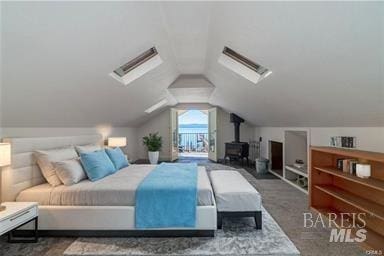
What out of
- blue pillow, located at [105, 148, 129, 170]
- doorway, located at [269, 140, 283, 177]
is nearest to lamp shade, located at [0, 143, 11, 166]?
blue pillow, located at [105, 148, 129, 170]

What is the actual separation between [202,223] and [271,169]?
14.6 ft

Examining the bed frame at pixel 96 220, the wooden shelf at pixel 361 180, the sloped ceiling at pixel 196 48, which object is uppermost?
the sloped ceiling at pixel 196 48

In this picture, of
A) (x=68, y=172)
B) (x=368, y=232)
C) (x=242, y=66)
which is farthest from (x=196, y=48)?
(x=368, y=232)

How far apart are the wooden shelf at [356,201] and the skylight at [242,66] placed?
74.3 inches

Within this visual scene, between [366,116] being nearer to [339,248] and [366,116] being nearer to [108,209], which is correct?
[339,248]

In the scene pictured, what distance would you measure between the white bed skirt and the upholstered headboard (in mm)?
392

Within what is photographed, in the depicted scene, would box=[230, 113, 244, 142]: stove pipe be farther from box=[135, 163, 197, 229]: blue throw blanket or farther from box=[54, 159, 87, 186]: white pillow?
box=[54, 159, 87, 186]: white pillow

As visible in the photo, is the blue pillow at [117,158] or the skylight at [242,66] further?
the blue pillow at [117,158]

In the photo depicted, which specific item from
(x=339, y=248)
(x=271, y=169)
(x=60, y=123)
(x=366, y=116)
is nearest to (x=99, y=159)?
(x=60, y=123)

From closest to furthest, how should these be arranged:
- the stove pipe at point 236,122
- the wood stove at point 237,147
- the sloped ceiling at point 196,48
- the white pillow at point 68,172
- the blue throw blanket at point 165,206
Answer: the sloped ceiling at point 196,48, the blue throw blanket at point 165,206, the white pillow at point 68,172, the wood stove at point 237,147, the stove pipe at point 236,122

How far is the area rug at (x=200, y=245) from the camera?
2.41 meters

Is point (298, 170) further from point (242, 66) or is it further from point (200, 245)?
point (200, 245)

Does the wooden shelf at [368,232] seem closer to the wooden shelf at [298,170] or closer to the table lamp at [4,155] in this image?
the wooden shelf at [298,170]

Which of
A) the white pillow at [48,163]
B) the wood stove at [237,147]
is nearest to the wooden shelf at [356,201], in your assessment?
the white pillow at [48,163]
